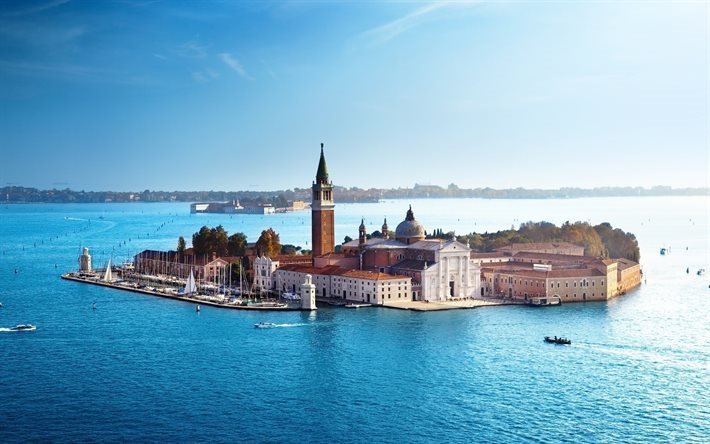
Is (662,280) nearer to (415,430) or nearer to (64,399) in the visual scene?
(415,430)

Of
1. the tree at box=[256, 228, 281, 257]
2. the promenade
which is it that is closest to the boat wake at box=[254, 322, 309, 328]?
the promenade

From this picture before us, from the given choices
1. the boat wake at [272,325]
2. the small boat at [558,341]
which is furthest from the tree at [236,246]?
the small boat at [558,341]

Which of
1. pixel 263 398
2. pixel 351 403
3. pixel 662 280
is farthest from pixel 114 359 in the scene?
pixel 662 280

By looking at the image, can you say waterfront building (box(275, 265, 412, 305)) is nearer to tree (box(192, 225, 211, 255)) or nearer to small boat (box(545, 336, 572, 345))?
small boat (box(545, 336, 572, 345))

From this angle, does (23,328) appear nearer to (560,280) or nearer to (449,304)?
(449,304)

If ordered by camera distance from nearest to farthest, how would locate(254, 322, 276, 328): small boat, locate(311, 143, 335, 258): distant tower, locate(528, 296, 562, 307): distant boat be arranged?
locate(254, 322, 276, 328): small boat → locate(528, 296, 562, 307): distant boat → locate(311, 143, 335, 258): distant tower

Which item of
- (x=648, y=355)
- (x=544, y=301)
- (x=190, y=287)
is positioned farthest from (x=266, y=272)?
(x=648, y=355)

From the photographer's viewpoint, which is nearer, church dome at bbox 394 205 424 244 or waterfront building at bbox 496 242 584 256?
church dome at bbox 394 205 424 244
